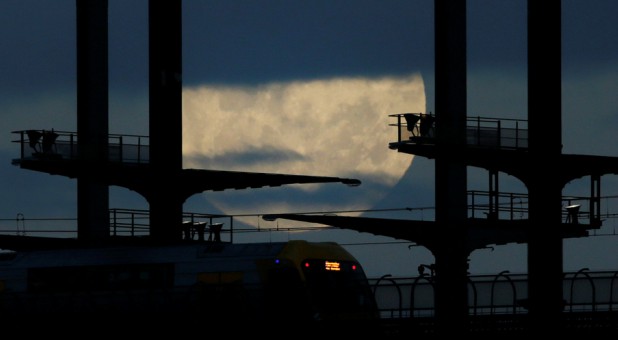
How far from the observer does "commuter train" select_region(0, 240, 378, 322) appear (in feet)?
167

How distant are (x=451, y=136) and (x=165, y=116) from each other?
14845 mm

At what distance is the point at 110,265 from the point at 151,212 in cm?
2264

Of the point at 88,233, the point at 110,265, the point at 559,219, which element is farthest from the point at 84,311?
the point at 88,233

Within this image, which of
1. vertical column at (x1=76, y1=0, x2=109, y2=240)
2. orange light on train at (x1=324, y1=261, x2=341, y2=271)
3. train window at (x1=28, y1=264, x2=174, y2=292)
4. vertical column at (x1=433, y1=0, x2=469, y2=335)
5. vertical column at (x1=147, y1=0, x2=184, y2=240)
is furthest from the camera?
vertical column at (x1=76, y1=0, x2=109, y2=240)

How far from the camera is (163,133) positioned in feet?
254

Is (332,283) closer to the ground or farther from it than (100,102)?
closer to the ground

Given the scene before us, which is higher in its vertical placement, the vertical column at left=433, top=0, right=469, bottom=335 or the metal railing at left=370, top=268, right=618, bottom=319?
the vertical column at left=433, top=0, right=469, bottom=335

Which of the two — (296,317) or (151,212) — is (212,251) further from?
(151,212)

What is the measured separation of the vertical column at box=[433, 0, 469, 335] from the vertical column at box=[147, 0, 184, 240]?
496 inches

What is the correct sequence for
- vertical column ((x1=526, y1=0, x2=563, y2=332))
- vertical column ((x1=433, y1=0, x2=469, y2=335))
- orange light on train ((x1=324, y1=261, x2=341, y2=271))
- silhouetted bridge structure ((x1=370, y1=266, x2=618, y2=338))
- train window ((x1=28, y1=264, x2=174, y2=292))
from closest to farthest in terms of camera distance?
silhouetted bridge structure ((x1=370, y1=266, x2=618, y2=338)) < orange light on train ((x1=324, y1=261, x2=341, y2=271)) < train window ((x1=28, y1=264, x2=174, y2=292)) < vertical column ((x1=526, y1=0, x2=563, y2=332)) < vertical column ((x1=433, y1=0, x2=469, y2=335))

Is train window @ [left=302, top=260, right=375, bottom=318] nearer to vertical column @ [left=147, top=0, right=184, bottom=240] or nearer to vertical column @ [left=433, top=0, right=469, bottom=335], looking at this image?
vertical column @ [left=433, top=0, right=469, bottom=335]

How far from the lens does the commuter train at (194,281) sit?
2002 inches

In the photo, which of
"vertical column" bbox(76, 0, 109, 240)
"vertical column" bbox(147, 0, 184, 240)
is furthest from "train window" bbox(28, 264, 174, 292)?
"vertical column" bbox(76, 0, 109, 240)

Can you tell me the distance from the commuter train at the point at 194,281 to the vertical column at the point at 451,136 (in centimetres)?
1794
